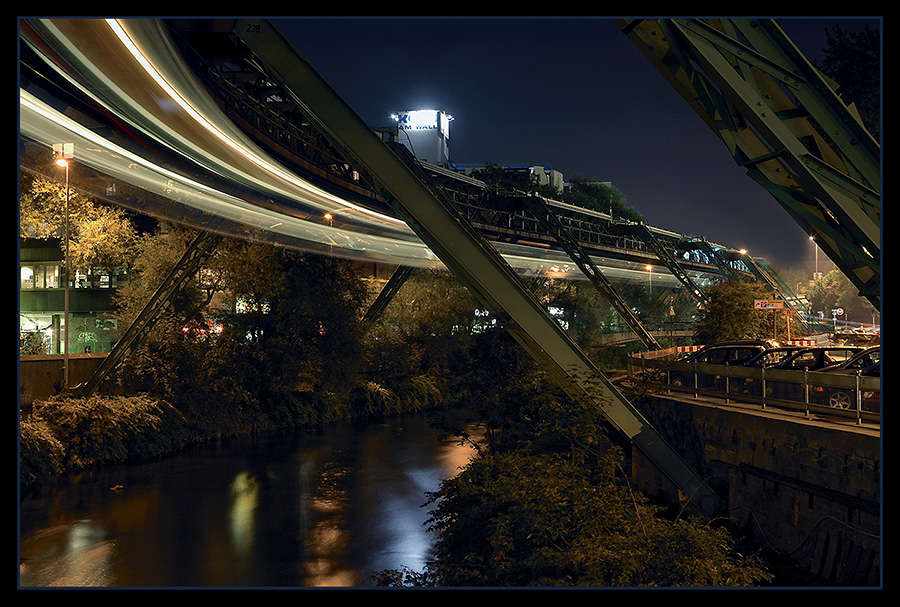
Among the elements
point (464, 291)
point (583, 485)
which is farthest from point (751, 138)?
point (464, 291)

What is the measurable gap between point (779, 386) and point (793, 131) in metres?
10.4

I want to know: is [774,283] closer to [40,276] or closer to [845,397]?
[845,397]

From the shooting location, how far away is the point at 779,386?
1534cm

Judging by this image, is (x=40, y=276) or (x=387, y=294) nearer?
(x=40, y=276)

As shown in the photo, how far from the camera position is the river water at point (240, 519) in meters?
15.1

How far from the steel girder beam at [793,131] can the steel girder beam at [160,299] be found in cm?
2781

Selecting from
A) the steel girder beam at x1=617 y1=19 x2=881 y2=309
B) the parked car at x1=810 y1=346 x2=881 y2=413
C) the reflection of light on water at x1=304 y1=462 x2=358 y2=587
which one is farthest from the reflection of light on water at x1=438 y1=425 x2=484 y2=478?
the steel girder beam at x1=617 y1=19 x2=881 y2=309

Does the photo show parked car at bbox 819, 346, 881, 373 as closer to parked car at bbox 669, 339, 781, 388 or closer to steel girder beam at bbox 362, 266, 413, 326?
parked car at bbox 669, 339, 781, 388

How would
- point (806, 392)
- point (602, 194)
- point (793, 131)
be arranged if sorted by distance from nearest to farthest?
point (793, 131) → point (806, 392) → point (602, 194)

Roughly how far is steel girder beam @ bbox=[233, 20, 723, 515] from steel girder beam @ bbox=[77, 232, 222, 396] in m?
21.2

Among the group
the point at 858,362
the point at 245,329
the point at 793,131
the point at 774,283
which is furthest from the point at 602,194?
the point at 793,131

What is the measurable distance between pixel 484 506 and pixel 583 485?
5.64ft

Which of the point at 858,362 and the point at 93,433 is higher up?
the point at 858,362

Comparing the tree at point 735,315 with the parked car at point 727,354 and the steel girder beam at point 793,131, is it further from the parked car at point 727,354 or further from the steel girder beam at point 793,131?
the steel girder beam at point 793,131
